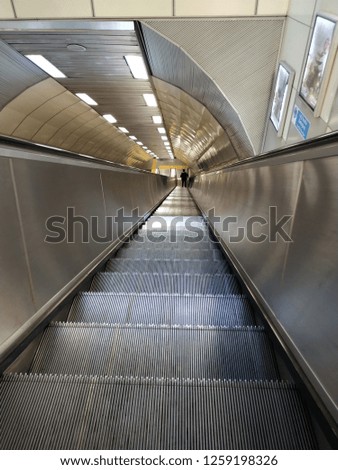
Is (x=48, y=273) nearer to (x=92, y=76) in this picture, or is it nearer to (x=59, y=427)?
(x=59, y=427)

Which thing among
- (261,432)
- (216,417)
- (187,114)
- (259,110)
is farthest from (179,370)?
(187,114)

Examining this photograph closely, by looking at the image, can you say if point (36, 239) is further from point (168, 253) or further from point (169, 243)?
point (169, 243)

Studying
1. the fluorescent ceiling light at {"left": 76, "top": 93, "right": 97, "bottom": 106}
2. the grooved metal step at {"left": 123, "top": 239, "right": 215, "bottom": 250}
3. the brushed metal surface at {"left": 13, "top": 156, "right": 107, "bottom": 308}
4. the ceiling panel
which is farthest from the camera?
the fluorescent ceiling light at {"left": 76, "top": 93, "right": 97, "bottom": 106}

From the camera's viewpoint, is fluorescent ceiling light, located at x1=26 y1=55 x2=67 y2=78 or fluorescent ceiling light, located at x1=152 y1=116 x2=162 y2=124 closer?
fluorescent ceiling light, located at x1=26 y1=55 x2=67 y2=78

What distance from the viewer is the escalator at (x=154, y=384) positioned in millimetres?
1363

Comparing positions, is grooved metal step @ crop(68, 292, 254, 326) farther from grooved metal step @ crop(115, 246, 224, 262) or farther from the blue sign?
the blue sign

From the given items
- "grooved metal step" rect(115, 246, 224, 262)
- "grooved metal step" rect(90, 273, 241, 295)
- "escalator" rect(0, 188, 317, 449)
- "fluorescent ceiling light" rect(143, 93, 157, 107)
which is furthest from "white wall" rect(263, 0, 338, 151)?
"fluorescent ceiling light" rect(143, 93, 157, 107)

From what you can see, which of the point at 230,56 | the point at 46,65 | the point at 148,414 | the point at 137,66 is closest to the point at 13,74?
the point at 46,65

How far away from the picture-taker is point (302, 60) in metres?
5.27

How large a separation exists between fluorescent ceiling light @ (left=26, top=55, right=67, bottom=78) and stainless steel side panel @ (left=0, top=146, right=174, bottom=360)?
6440 millimetres

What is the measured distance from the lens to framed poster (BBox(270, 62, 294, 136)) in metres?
5.75

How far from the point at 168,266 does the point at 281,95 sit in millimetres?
4584

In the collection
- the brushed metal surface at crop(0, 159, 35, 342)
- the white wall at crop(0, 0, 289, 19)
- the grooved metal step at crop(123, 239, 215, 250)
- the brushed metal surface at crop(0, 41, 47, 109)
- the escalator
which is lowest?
the grooved metal step at crop(123, 239, 215, 250)

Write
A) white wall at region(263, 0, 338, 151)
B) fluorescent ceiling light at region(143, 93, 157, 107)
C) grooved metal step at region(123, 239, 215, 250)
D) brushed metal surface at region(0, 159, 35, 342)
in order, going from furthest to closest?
fluorescent ceiling light at region(143, 93, 157, 107) < grooved metal step at region(123, 239, 215, 250) < white wall at region(263, 0, 338, 151) < brushed metal surface at region(0, 159, 35, 342)
